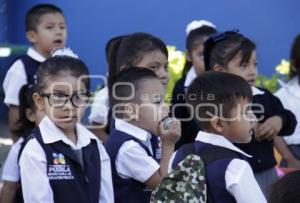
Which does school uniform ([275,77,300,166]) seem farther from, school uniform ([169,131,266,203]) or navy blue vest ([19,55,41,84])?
school uniform ([169,131,266,203])

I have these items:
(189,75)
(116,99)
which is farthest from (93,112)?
(116,99)

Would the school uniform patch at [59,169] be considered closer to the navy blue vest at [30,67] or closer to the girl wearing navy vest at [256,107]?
the girl wearing navy vest at [256,107]

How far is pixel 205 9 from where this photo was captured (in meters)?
7.02

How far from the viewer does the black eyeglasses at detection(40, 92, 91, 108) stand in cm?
304

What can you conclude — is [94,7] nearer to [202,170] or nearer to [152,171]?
[152,171]

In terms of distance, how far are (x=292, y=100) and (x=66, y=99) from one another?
6.64 feet

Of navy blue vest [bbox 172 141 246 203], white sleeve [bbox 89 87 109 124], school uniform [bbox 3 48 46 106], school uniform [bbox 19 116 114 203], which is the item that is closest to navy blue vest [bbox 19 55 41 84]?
school uniform [bbox 3 48 46 106]

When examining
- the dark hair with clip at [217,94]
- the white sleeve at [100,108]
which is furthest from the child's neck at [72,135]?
the white sleeve at [100,108]

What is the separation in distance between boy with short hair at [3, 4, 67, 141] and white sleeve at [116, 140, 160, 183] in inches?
44.4

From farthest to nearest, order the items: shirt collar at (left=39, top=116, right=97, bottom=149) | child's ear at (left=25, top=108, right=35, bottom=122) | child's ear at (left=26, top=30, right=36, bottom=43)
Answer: child's ear at (left=26, top=30, right=36, bottom=43), child's ear at (left=25, top=108, right=35, bottom=122), shirt collar at (left=39, top=116, right=97, bottom=149)

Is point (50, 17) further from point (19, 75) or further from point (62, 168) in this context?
point (62, 168)

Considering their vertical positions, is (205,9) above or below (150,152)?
above

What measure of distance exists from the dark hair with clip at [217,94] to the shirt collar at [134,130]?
1.10 feet

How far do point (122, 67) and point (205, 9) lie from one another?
3.33m
